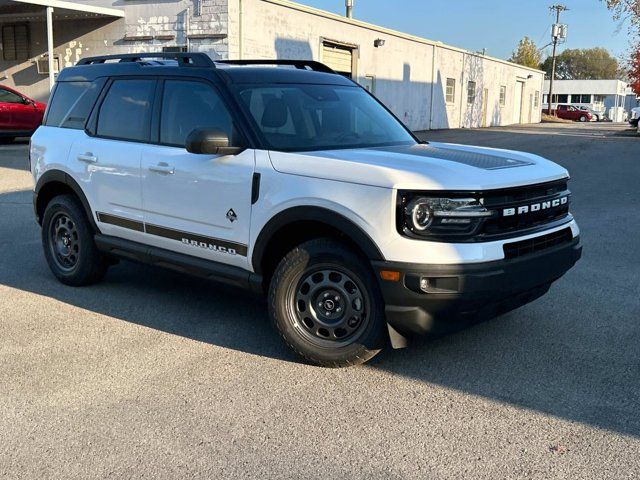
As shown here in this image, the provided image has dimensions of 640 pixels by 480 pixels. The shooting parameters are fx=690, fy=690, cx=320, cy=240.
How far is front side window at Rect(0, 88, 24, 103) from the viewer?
66.9ft

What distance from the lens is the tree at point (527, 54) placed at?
292 ft

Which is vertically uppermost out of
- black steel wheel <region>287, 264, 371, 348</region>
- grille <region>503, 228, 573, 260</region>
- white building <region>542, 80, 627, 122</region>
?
white building <region>542, 80, 627, 122</region>

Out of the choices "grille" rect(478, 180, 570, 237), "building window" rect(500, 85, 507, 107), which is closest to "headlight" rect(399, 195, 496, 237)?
"grille" rect(478, 180, 570, 237)

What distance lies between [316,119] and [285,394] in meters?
2.11

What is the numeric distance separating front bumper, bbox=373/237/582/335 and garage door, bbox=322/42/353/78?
921 inches

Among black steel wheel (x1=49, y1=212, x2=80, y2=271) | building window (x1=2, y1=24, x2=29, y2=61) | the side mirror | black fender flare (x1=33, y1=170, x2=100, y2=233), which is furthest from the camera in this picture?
building window (x1=2, y1=24, x2=29, y2=61)

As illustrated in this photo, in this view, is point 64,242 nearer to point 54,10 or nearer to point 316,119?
point 316,119

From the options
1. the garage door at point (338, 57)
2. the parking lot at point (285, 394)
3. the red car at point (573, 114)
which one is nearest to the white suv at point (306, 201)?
the parking lot at point (285, 394)

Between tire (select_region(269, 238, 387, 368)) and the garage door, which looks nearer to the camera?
tire (select_region(269, 238, 387, 368))

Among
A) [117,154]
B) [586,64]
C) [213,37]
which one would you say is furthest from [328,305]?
[586,64]

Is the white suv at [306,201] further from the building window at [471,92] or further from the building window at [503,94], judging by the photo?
the building window at [503,94]

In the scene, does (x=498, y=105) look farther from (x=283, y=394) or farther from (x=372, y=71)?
(x=283, y=394)

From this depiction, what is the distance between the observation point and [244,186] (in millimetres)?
4625

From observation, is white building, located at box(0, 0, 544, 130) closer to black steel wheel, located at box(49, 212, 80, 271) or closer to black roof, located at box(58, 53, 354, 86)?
black roof, located at box(58, 53, 354, 86)
